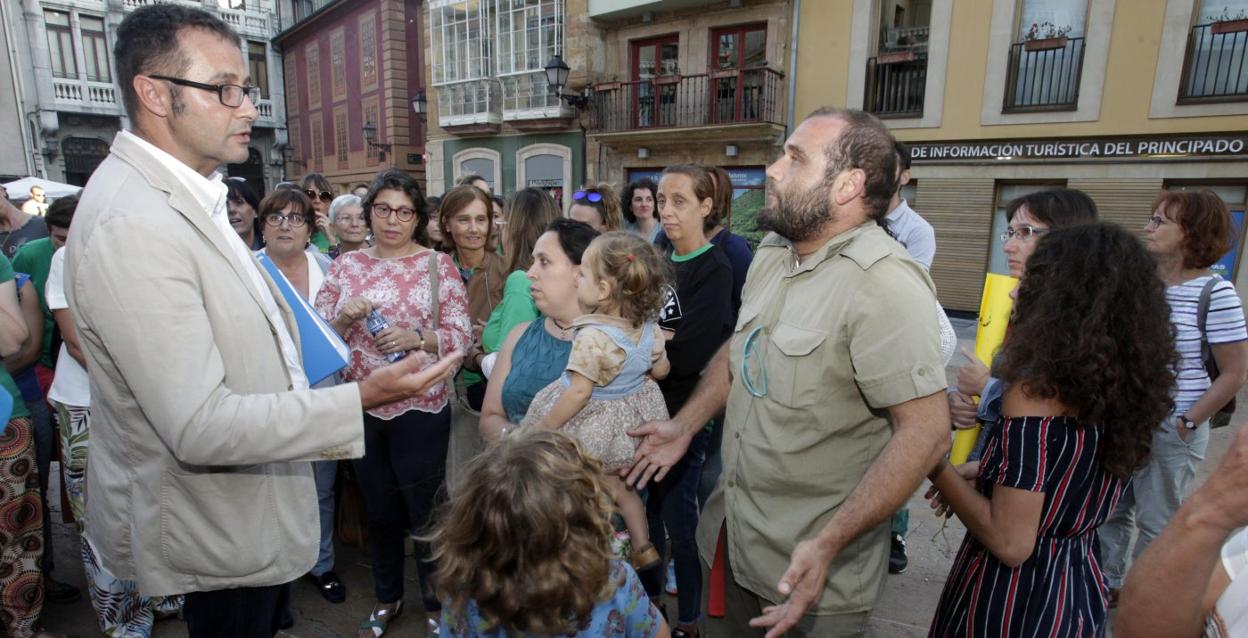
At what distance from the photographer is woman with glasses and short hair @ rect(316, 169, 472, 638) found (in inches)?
110

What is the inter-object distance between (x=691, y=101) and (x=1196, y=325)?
485 inches

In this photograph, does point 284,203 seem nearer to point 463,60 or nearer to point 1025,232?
point 1025,232

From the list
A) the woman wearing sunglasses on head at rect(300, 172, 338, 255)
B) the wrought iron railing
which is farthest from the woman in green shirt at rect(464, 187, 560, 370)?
the wrought iron railing

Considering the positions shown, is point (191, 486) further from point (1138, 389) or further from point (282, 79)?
point (282, 79)

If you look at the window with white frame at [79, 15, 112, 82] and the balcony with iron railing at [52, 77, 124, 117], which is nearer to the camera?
the balcony with iron railing at [52, 77, 124, 117]

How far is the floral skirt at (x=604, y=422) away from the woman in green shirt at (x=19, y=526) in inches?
89.8

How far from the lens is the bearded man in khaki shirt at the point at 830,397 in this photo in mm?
1504

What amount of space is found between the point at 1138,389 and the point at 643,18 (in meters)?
15.0

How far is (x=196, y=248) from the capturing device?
146 cm

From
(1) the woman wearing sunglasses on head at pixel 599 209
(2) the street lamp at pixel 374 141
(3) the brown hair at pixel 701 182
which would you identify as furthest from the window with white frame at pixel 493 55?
(3) the brown hair at pixel 701 182

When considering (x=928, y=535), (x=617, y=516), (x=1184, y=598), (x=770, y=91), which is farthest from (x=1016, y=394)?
(x=770, y=91)

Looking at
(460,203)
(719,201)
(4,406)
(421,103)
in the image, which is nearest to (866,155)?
(719,201)

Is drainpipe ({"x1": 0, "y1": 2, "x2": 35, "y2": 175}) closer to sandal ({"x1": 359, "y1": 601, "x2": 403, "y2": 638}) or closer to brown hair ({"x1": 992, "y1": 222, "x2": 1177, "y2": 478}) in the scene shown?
sandal ({"x1": 359, "y1": 601, "x2": 403, "y2": 638})

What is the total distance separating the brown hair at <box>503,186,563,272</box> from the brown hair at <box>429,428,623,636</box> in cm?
186
